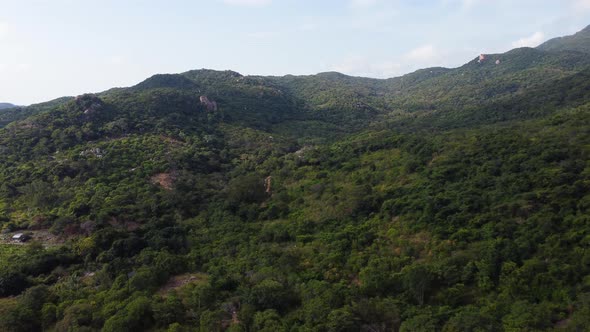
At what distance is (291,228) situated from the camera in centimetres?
3434

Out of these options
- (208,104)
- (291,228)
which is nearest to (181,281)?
(291,228)

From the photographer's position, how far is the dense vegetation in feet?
69.9

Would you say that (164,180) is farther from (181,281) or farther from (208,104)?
(208,104)

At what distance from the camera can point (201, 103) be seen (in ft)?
278

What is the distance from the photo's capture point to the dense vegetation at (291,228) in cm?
2131

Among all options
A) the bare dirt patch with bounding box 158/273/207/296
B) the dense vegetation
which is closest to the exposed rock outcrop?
the dense vegetation

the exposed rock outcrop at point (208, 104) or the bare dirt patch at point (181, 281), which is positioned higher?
the exposed rock outcrop at point (208, 104)

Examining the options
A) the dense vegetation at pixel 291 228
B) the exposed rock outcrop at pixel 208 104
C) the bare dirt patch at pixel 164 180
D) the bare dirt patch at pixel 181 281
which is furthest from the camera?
the exposed rock outcrop at pixel 208 104

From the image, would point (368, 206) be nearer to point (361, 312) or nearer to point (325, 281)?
point (325, 281)

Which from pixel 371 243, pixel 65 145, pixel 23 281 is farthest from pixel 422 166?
pixel 65 145

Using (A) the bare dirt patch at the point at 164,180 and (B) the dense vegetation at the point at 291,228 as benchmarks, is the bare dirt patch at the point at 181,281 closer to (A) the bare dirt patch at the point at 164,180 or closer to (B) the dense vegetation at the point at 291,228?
(B) the dense vegetation at the point at 291,228

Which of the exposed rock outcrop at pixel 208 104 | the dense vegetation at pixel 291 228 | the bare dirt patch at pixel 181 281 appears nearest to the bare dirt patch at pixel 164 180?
the dense vegetation at pixel 291 228

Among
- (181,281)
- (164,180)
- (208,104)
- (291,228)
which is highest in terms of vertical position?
(208,104)

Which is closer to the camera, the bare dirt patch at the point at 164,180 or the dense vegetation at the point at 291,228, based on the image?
the dense vegetation at the point at 291,228
